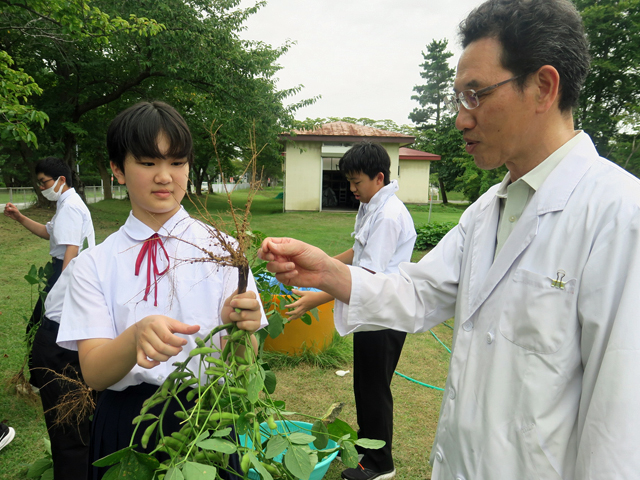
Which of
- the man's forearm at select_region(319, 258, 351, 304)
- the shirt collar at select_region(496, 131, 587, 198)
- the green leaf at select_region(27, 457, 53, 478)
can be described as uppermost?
the shirt collar at select_region(496, 131, 587, 198)

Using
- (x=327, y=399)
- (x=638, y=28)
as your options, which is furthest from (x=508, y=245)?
(x=638, y=28)

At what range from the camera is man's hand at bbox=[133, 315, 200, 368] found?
1056 millimetres

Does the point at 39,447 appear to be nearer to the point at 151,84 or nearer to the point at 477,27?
the point at 477,27

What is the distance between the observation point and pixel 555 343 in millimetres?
1120

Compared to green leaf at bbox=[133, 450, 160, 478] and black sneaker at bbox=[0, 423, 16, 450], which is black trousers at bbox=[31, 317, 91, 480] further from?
green leaf at bbox=[133, 450, 160, 478]

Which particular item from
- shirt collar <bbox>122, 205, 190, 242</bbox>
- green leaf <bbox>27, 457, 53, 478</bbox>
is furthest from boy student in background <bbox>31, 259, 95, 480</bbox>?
shirt collar <bbox>122, 205, 190, 242</bbox>

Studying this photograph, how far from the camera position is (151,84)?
48.5ft

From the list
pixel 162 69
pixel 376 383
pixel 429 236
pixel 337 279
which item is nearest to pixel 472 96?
pixel 337 279

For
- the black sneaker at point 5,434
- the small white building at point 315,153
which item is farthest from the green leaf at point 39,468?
the small white building at point 315,153

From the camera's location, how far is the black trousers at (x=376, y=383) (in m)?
2.66

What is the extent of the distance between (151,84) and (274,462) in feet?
52.1

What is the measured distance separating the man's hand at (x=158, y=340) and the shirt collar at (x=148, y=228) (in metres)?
0.49

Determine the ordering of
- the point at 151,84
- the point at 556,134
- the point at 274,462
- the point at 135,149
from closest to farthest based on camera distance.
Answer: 1. the point at 274,462
2. the point at 556,134
3. the point at 135,149
4. the point at 151,84

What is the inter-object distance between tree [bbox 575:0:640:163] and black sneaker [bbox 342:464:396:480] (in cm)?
1853
